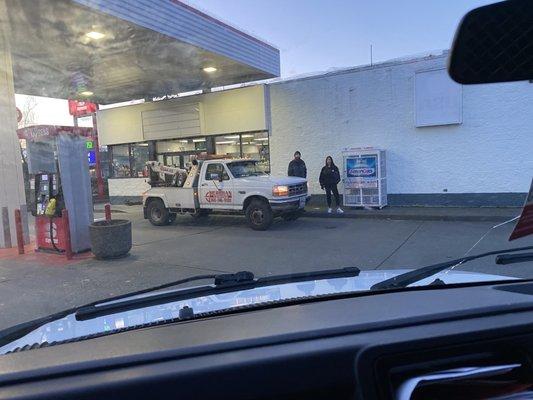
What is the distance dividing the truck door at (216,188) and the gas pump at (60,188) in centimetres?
345

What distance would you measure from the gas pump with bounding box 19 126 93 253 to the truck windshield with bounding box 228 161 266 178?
388 centimetres

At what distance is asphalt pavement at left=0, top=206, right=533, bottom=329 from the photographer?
6.05m

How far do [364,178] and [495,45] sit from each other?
12.6 meters

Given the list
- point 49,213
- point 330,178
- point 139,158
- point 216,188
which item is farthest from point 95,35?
point 139,158

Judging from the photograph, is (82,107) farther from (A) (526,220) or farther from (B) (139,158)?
(A) (526,220)

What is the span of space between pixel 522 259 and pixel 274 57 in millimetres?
14501

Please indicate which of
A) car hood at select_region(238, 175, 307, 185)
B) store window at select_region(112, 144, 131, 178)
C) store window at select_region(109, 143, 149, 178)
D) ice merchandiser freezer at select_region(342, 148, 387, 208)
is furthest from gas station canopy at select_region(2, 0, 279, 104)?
ice merchandiser freezer at select_region(342, 148, 387, 208)

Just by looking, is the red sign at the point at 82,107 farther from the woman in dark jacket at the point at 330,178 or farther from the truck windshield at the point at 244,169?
the woman in dark jacket at the point at 330,178

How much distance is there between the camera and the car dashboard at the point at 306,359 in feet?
4.17

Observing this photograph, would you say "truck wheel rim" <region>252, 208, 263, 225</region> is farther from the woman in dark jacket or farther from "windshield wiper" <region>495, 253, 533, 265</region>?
"windshield wiper" <region>495, 253, 533, 265</region>

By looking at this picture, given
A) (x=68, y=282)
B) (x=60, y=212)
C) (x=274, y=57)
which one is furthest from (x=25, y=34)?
(x=274, y=57)

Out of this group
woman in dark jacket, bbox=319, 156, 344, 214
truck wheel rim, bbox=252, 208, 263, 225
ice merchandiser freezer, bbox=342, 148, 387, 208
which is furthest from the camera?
woman in dark jacket, bbox=319, 156, 344, 214

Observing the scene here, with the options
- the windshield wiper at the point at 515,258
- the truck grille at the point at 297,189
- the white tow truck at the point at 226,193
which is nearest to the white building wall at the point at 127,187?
the white tow truck at the point at 226,193

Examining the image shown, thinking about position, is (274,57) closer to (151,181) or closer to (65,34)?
(151,181)
